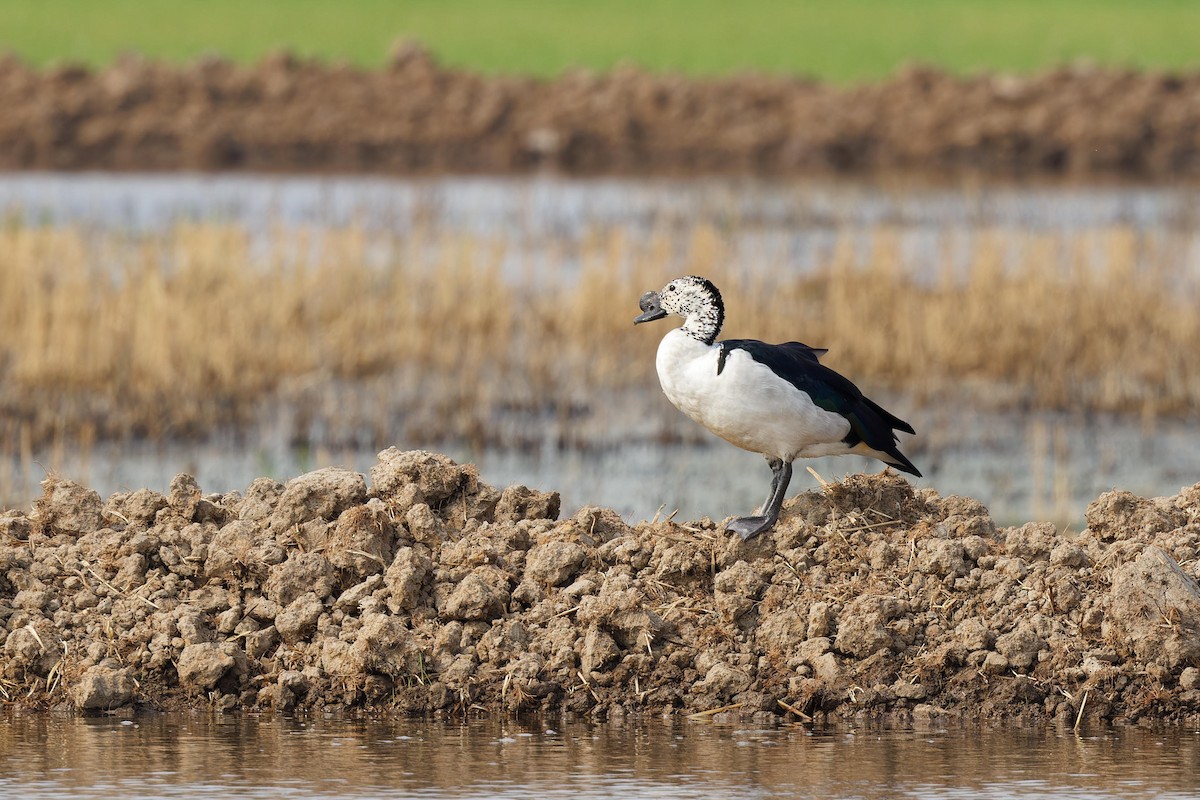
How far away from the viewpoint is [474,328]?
17.7m

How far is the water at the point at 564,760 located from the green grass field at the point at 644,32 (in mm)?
46152

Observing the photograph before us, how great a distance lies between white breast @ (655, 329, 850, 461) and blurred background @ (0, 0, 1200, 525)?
4.95 m

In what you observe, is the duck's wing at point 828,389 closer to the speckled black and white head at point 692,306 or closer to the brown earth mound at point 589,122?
the speckled black and white head at point 692,306

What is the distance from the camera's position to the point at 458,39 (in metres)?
59.4

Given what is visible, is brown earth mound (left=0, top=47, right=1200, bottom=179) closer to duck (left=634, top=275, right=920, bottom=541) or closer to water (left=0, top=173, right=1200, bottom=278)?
water (left=0, top=173, right=1200, bottom=278)

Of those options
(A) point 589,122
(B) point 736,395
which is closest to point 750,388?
(B) point 736,395

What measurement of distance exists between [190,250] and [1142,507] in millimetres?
11890

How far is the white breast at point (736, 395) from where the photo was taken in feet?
24.5

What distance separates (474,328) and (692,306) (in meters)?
10.2

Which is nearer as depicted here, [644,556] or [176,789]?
[176,789]

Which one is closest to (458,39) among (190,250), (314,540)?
(190,250)

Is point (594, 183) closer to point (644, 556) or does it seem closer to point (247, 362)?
point (247, 362)

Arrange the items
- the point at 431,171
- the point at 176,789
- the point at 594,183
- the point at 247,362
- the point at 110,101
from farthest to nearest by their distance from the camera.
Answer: the point at 110,101 → the point at 431,171 → the point at 594,183 → the point at 247,362 → the point at 176,789

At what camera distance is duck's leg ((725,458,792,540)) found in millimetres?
7996
